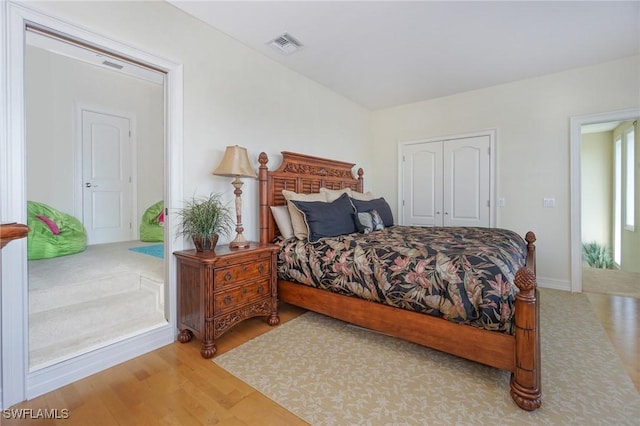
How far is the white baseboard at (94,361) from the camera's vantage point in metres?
1.64

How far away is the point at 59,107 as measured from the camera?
13.2 feet

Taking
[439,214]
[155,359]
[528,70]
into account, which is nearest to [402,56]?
[528,70]

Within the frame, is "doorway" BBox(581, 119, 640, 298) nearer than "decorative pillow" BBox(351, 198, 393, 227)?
No

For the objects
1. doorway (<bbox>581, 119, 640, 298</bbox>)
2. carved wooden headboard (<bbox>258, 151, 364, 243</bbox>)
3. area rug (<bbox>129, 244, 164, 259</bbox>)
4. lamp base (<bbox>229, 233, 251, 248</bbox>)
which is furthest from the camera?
doorway (<bbox>581, 119, 640, 298</bbox>)

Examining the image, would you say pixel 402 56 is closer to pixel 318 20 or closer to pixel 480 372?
pixel 318 20

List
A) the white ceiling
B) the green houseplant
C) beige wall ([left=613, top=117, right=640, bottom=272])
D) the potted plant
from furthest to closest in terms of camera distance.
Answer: the green houseplant → beige wall ([left=613, top=117, right=640, bottom=272]) → the white ceiling → the potted plant

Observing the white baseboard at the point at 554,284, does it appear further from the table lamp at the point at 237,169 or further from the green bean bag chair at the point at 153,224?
the green bean bag chair at the point at 153,224

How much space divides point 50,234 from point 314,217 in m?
3.14

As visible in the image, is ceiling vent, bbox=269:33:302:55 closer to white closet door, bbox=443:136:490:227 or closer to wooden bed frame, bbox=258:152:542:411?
wooden bed frame, bbox=258:152:542:411

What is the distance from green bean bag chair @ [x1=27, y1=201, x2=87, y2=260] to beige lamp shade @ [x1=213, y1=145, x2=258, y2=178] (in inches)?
96.5

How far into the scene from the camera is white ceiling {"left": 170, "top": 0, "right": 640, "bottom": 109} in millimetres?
2330

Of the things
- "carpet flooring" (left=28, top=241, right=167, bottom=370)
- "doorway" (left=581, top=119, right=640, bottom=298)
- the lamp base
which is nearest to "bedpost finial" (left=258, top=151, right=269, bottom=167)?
the lamp base

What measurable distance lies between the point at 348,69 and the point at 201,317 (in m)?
3.06

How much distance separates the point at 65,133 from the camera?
4.08 meters
